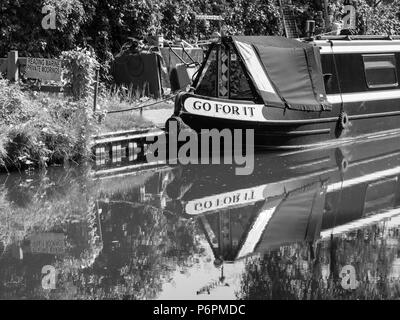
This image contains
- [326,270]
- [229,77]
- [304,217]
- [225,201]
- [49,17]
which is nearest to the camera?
[326,270]

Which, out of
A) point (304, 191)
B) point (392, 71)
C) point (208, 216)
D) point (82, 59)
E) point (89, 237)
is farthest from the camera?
point (392, 71)

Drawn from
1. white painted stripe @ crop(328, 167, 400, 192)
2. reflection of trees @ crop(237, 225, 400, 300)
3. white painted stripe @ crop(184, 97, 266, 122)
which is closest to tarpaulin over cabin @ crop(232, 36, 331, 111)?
white painted stripe @ crop(184, 97, 266, 122)

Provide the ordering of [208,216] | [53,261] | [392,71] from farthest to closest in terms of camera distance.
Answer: [392,71]
[208,216]
[53,261]

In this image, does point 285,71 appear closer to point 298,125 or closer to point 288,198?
point 298,125

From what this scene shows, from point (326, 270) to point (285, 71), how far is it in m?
6.82

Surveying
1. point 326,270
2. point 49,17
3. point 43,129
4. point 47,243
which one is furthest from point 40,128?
point 326,270

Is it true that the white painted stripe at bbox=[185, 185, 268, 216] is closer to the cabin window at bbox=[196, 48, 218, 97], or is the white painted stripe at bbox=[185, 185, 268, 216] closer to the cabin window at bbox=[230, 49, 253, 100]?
the cabin window at bbox=[230, 49, 253, 100]

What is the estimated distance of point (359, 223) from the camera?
30.7 feet

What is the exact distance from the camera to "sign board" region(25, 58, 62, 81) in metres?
12.8

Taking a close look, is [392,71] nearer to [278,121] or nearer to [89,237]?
[278,121]

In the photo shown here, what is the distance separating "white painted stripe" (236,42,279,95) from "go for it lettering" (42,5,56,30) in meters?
3.89
